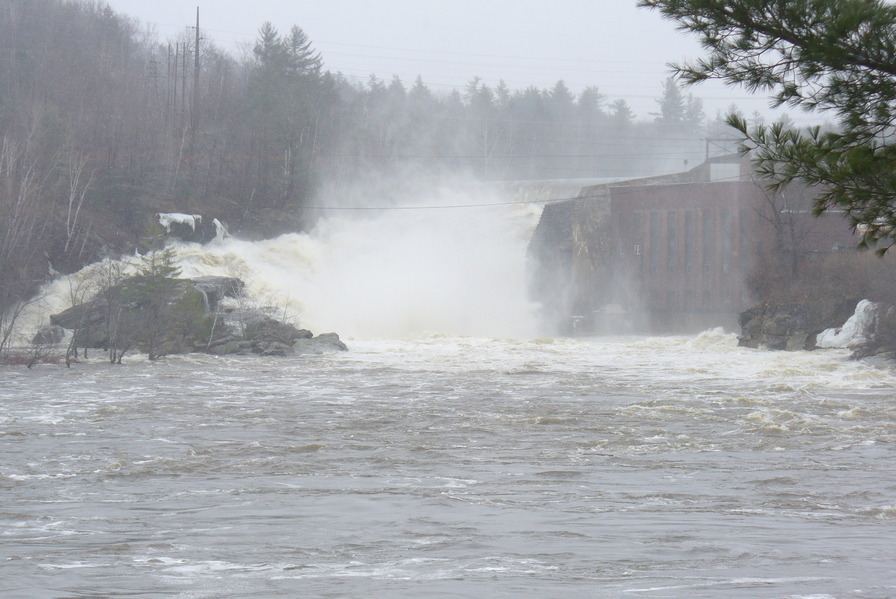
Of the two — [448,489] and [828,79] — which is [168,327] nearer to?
[448,489]

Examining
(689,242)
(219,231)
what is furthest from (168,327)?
(689,242)

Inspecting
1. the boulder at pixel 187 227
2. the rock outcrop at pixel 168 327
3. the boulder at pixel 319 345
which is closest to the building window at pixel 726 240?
the boulder at pixel 319 345

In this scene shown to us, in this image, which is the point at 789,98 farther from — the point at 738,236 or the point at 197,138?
the point at 197,138

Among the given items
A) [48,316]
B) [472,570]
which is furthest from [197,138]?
[472,570]

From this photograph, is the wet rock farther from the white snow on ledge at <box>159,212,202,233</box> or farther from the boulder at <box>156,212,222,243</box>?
the white snow on ledge at <box>159,212,202,233</box>

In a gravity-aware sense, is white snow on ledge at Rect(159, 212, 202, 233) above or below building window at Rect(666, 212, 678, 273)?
above

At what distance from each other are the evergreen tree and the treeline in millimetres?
38582

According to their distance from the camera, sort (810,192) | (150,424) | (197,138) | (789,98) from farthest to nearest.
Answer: (197,138)
(810,192)
(150,424)
(789,98)

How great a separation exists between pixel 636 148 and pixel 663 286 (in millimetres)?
70685

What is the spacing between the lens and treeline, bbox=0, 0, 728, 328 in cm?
5453

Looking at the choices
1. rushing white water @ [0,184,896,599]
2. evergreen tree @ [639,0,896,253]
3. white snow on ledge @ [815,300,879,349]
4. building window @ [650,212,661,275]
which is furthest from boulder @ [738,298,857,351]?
evergreen tree @ [639,0,896,253]

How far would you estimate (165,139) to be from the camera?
69.4 metres

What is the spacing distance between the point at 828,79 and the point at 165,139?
2616 inches

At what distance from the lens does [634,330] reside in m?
54.8
